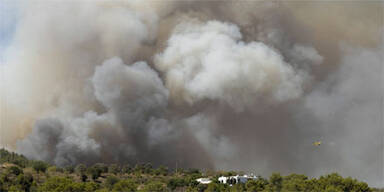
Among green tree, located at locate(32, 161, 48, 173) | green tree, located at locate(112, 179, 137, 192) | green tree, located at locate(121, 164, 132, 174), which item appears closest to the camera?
green tree, located at locate(112, 179, 137, 192)

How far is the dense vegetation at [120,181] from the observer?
38.6 metres

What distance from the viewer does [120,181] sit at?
144 ft

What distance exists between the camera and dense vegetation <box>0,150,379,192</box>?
3856 cm

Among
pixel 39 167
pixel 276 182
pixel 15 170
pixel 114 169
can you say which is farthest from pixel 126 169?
pixel 276 182

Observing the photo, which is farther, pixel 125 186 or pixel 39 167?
pixel 39 167

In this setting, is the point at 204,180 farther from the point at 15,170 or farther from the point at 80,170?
the point at 15,170

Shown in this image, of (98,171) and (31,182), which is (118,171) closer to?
(98,171)

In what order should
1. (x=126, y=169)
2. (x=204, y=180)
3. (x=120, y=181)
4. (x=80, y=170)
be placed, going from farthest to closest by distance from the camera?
(x=126, y=169) < (x=204, y=180) < (x=80, y=170) < (x=120, y=181)

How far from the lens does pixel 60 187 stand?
3681cm

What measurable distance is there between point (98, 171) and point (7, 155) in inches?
424

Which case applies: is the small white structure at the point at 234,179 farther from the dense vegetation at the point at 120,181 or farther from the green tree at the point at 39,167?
the green tree at the point at 39,167

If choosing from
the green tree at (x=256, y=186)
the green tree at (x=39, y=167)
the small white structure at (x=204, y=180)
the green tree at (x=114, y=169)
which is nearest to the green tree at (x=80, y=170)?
the green tree at (x=114, y=169)

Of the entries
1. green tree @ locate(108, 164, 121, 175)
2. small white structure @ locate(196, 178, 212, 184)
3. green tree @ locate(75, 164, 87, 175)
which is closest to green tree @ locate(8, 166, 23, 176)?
green tree @ locate(75, 164, 87, 175)

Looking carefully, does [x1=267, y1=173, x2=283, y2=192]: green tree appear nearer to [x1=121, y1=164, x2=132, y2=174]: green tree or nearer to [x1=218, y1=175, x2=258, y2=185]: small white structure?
[x1=218, y1=175, x2=258, y2=185]: small white structure
